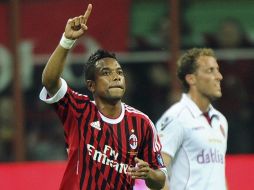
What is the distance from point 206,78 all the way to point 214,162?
1.95 feet

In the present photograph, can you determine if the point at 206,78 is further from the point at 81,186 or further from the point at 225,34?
the point at 225,34

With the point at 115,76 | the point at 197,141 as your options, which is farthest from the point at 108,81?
the point at 197,141

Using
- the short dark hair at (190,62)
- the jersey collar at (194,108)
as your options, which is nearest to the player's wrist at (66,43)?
the jersey collar at (194,108)

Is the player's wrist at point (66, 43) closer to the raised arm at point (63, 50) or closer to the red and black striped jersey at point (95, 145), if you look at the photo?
the raised arm at point (63, 50)

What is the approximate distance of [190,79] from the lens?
723cm

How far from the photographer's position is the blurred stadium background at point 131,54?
1069 centimetres

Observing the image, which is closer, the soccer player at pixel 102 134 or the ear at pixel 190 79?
the soccer player at pixel 102 134

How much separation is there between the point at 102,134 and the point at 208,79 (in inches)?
57.2

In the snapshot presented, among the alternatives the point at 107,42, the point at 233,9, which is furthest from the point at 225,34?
the point at 107,42

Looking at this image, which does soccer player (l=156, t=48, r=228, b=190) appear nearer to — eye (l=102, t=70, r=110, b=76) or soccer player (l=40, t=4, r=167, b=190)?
soccer player (l=40, t=4, r=167, b=190)

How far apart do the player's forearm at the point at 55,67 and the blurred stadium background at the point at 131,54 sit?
491 centimetres

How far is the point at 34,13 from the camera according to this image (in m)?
11.0

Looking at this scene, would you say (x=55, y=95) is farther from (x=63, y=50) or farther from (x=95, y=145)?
(x=95, y=145)

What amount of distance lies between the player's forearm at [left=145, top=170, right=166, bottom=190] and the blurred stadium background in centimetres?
470
